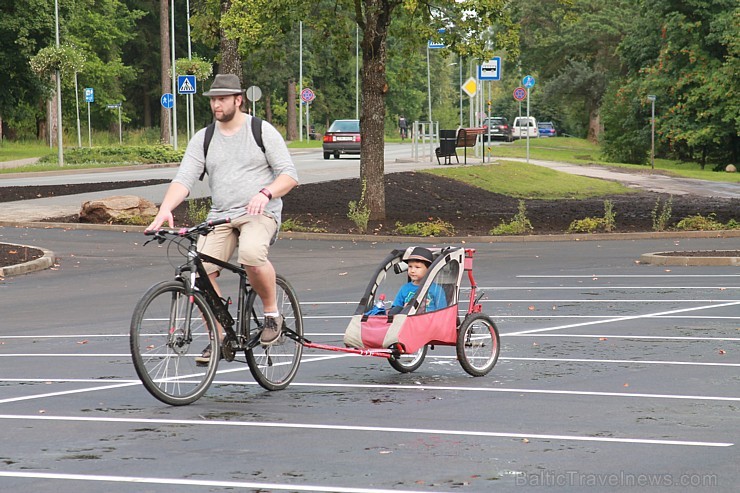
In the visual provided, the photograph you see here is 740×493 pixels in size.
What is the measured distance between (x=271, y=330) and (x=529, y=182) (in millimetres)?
30587

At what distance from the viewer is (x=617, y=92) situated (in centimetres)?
6569

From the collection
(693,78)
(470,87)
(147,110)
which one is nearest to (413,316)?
(470,87)

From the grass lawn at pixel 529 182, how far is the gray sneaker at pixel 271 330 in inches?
1070

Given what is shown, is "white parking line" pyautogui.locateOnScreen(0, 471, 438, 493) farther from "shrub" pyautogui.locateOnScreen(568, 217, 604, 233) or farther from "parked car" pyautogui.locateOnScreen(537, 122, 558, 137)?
"parked car" pyautogui.locateOnScreen(537, 122, 558, 137)

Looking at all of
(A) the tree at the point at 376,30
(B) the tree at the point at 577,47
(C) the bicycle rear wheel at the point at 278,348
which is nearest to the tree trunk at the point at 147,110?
(B) the tree at the point at 577,47

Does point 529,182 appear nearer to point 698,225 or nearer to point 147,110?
point 698,225

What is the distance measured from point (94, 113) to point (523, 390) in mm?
84031

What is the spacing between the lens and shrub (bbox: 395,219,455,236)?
78.5 feet

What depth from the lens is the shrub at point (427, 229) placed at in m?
23.9

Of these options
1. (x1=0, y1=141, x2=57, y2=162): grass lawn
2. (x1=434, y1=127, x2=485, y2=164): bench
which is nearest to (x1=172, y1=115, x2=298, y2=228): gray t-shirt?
(x1=434, y1=127, x2=485, y2=164): bench

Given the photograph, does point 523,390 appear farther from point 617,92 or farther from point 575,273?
point 617,92

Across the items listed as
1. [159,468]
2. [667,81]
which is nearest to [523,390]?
[159,468]

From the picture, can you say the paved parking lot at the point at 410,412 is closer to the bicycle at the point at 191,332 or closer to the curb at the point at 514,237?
the bicycle at the point at 191,332

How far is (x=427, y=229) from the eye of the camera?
78.7ft
